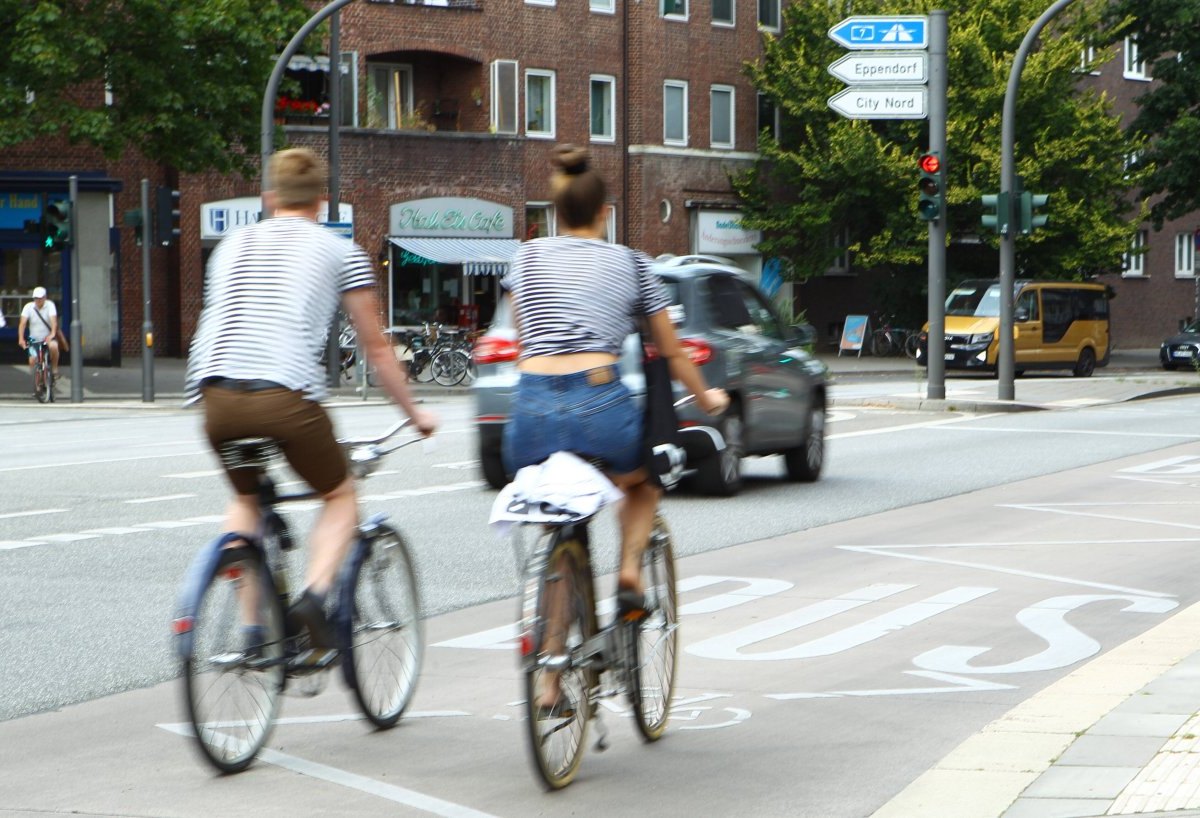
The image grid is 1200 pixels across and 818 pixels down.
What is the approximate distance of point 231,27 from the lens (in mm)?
30328

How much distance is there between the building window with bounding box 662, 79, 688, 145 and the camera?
48281 millimetres

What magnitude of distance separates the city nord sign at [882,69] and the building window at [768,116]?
26131 millimetres

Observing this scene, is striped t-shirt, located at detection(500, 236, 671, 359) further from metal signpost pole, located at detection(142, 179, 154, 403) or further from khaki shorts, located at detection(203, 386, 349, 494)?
metal signpost pole, located at detection(142, 179, 154, 403)

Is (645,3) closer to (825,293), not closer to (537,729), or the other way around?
(825,293)

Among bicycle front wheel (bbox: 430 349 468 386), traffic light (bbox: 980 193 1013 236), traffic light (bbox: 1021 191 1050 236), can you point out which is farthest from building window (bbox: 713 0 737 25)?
traffic light (bbox: 1021 191 1050 236)

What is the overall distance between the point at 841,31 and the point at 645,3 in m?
23.9

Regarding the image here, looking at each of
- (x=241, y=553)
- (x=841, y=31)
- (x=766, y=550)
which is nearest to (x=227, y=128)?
(x=841, y=31)

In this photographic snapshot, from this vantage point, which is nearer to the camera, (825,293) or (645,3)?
(645,3)

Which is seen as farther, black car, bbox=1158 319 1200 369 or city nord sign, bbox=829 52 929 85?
black car, bbox=1158 319 1200 369

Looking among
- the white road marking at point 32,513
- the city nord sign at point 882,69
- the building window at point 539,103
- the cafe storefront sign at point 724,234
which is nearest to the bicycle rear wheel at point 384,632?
the white road marking at point 32,513

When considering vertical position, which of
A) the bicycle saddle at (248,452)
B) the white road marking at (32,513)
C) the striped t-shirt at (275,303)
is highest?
the striped t-shirt at (275,303)

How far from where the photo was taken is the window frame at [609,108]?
4678 cm

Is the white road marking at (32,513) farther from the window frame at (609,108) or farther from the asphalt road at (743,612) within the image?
the window frame at (609,108)

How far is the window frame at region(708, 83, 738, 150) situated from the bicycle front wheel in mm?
16431
